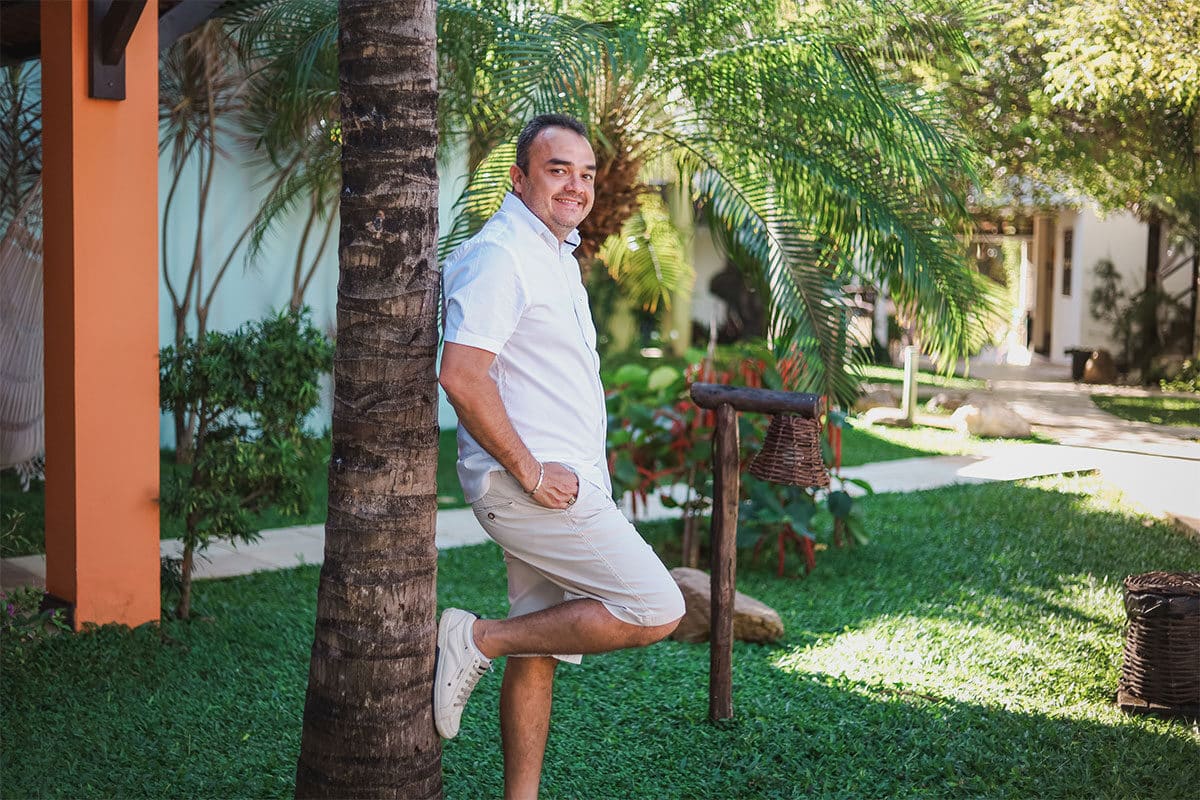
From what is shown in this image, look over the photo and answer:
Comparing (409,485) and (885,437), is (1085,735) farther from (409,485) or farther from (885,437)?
(885,437)

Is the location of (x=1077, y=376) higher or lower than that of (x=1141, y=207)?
lower

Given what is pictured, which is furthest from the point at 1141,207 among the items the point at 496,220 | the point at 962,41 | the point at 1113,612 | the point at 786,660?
the point at 496,220

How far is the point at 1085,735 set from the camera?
4227 mm

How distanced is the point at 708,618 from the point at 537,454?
2.72 metres

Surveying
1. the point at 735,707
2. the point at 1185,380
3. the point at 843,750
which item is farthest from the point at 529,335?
the point at 1185,380

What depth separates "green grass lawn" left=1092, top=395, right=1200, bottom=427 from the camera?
10.7m

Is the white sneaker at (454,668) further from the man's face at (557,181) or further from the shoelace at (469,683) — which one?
the man's face at (557,181)

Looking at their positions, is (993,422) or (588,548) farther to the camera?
(993,422)

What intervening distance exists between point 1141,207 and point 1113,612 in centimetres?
1022

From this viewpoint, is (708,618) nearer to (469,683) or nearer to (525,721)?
(525,721)

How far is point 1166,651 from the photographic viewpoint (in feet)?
14.5

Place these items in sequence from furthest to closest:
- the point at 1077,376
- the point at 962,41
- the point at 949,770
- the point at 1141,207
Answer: the point at 1077,376
the point at 1141,207
the point at 962,41
the point at 949,770

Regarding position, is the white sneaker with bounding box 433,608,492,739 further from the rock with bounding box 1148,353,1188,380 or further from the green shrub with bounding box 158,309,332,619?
the rock with bounding box 1148,353,1188,380

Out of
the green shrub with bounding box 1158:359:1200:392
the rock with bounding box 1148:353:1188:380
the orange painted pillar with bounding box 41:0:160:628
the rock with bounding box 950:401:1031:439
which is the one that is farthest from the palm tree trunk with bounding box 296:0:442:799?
the rock with bounding box 1148:353:1188:380
